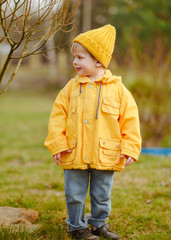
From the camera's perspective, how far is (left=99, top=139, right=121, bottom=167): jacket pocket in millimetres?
2500

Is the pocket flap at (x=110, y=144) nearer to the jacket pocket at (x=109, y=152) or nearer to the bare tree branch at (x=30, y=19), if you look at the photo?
the jacket pocket at (x=109, y=152)

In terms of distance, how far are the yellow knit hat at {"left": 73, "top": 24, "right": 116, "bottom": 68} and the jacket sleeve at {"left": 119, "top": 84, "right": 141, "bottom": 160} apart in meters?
0.32

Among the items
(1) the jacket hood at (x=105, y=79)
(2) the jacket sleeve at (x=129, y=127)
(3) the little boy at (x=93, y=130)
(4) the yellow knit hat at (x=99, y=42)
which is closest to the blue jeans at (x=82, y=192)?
(3) the little boy at (x=93, y=130)

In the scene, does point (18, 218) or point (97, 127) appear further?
point (18, 218)

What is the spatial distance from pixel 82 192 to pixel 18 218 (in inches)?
28.8

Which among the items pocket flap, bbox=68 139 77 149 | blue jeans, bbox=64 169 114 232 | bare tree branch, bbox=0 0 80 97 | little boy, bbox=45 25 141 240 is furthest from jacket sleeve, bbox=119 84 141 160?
bare tree branch, bbox=0 0 80 97

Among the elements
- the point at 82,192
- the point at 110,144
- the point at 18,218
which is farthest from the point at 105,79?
the point at 18,218

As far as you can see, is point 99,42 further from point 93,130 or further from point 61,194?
point 61,194

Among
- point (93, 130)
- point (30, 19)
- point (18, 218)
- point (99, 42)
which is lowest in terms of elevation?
point (18, 218)

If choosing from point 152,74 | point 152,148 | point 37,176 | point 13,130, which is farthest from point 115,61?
point 13,130

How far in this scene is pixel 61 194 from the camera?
409 centimetres

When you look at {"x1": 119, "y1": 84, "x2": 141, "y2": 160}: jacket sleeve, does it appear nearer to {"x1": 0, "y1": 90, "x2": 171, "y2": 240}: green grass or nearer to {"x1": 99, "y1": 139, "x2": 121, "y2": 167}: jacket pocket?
{"x1": 99, "y1": 139, "x2": 121, "y2": 167}: jacket pocket

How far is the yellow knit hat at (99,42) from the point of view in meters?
2.56

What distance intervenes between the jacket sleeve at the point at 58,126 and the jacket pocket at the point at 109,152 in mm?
281
